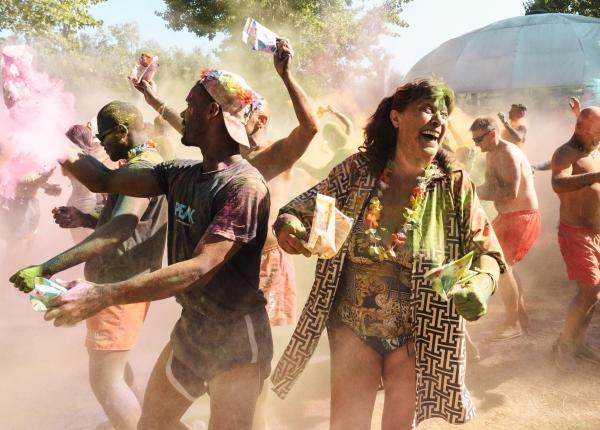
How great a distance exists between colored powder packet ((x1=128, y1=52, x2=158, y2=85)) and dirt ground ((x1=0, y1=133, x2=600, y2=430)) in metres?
2.24

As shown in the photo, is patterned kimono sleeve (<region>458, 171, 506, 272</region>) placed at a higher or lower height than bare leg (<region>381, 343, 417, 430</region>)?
higher

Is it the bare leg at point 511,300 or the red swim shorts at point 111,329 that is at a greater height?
the red swim shorts at point 111,329

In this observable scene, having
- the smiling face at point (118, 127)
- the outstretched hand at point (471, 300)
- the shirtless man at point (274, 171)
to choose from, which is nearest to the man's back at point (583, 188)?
the shirtless man at point (274, 171)

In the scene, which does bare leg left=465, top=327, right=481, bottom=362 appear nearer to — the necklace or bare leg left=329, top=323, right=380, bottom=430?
bare leg left=329, top=323, right=380, bottom=430

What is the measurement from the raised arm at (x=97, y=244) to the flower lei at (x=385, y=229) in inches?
46.5

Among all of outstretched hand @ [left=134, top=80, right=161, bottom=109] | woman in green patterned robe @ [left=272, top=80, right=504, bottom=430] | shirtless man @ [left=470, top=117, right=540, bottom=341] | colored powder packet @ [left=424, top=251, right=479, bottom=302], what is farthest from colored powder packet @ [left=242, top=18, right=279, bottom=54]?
shirtless man @ [left=470, top=117, right=540, bottom=341]

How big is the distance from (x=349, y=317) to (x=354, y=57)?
2104 cm

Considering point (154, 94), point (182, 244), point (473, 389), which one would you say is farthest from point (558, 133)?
point (182, 244)

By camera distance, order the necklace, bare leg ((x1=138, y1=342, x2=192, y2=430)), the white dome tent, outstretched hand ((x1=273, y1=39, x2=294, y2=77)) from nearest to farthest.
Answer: bare leg ((x1=138, y1=342, x2=192, y2=430)) → outstretched hand ((x1=273, y1=39, x2=294, y2=77)) → the necklace → the white dome tent

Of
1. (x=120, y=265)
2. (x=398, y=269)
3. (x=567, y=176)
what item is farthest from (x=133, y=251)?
(x=567, y=176)

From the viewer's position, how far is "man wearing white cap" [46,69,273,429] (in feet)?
7.29

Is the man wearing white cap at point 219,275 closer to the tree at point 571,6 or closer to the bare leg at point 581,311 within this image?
the bare leg at point 581,311

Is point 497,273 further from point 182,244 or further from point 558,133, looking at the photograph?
point 558,133

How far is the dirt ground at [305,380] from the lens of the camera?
416 centimetres
